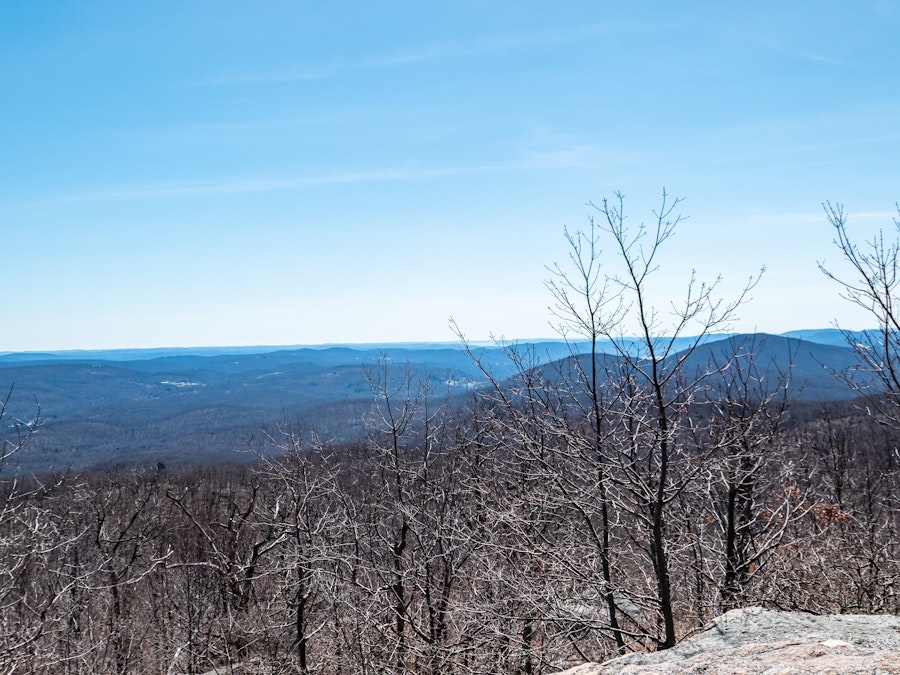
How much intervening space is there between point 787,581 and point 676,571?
4.38 ft

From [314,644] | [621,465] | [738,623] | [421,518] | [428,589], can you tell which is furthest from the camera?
[314,644]

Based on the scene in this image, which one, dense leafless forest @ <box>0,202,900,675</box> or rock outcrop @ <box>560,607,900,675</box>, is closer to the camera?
rock outcrop @ <box>560,607,900,675</box>

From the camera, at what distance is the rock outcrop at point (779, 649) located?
3408 millimetres

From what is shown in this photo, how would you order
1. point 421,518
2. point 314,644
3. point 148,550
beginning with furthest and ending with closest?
point 148,550
point 314,644
point 421,518

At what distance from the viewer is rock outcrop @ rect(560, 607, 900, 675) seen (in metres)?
3.41

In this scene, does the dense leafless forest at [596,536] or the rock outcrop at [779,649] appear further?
the dense leafless forest at [596,536]

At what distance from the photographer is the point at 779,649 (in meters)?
3.78

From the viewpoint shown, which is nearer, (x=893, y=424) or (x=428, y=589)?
(x=893, y=424)

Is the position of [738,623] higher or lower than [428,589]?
higher

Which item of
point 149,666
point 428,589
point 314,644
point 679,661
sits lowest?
point 149,666

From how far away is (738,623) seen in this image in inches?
172

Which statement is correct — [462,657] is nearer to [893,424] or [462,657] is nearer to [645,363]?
[645,363]

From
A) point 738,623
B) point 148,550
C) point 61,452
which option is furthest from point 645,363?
point 61,452

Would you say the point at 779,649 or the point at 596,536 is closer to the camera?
the point at 779,649
